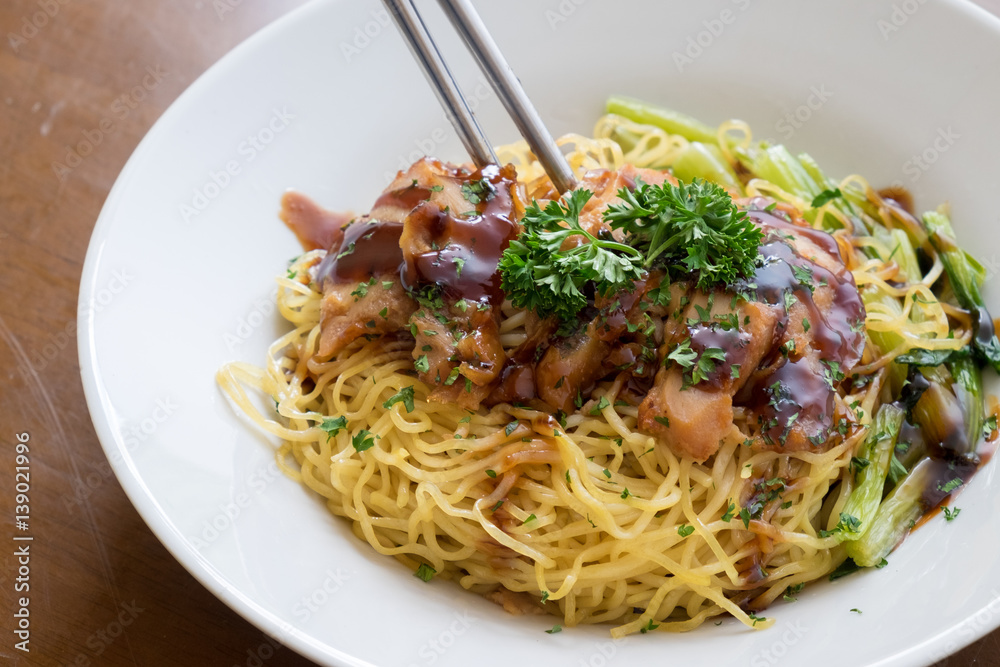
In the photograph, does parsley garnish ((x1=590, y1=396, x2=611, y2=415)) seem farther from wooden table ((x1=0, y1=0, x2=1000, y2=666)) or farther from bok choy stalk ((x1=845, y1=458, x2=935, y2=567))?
wooden table ((x1=0, y1=0, x2=1000, y2=666))

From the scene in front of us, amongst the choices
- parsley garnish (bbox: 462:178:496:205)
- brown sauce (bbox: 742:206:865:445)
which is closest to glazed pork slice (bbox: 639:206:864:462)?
brown sauce (bbox: 742:206:865:445)

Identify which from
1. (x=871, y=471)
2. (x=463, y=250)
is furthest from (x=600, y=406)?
(x=871, y=471)

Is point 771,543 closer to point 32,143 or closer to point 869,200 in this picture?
point 869,200

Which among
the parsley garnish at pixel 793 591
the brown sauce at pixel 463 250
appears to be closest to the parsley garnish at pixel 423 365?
the brown sauce at pixel 463 250

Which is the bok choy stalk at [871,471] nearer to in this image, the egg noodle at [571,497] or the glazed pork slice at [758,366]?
the egg noodle at [571,497]

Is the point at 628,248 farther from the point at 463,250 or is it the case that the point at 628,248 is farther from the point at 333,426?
the point at 333,426
